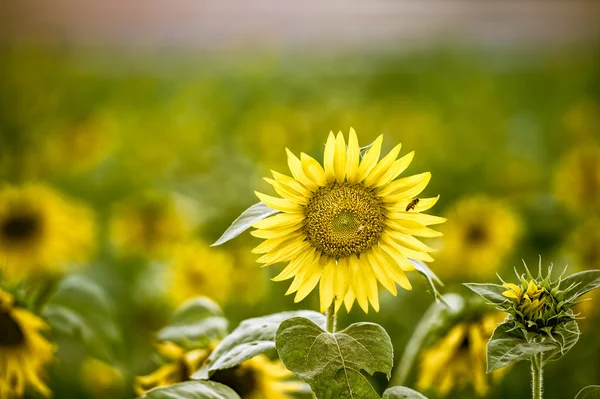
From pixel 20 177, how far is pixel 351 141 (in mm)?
1711

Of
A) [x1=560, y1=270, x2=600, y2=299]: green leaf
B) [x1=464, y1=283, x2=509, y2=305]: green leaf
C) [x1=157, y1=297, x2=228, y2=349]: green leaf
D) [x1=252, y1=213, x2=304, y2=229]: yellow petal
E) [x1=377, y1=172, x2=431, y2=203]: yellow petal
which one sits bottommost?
[x1=157, y1=297, x2=228, y2=349]: green leaf

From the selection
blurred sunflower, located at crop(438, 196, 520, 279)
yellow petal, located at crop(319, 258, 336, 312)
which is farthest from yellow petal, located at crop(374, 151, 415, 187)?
blurred sunflower, located at crop(438, 196, 520, 279)

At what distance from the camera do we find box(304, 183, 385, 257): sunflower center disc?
0.82m

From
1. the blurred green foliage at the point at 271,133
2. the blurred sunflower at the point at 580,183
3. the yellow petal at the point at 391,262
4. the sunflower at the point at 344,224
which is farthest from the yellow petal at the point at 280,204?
the blurred sunflower at the point at 580,183

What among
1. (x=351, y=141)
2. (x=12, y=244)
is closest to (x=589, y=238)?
(x=351, y=141)

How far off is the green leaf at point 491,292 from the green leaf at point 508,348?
38mm

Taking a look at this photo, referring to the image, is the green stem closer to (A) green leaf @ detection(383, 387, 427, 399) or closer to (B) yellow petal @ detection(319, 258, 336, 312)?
(A) green leaf @ detection(383, 387, 427, 399)

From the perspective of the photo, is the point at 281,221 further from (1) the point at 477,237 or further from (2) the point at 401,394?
(1) the point at 477,237

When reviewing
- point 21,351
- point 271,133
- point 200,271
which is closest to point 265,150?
point 271,133

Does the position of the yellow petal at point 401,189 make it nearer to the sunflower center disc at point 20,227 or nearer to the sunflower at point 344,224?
the sunflower at point 344,224

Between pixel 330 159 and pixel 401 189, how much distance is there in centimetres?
9

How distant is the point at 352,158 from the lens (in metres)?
0.79

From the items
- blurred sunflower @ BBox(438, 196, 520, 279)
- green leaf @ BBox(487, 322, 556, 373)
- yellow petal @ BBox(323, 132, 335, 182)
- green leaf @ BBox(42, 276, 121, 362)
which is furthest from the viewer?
blurred sunflower @ BBox(438, 196, 520, 279)

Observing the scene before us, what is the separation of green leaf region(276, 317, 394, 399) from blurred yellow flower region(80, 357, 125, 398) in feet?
2.12
